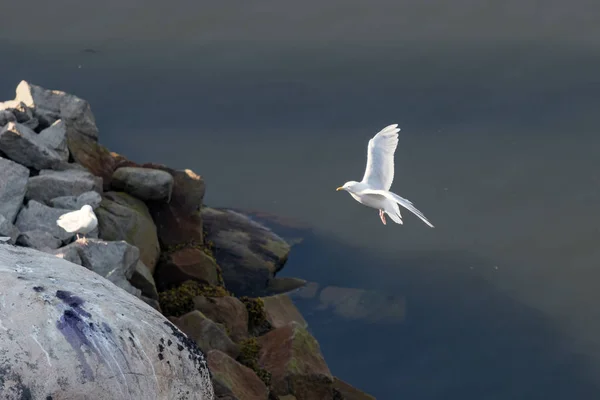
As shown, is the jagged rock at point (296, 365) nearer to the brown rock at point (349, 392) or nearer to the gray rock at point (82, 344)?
the brown rock at point (349, 392)

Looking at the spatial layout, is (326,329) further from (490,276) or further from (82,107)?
(82,107)

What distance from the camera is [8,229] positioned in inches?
452

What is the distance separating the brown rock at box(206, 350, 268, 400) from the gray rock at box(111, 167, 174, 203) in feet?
15.0

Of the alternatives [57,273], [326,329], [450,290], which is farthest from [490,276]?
[57,273]

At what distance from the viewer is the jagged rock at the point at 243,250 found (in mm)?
17906

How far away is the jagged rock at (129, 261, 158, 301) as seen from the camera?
44.1 ft

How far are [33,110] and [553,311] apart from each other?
30.5 ft

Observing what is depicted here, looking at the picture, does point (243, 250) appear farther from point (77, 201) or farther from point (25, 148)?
point (25, 148)

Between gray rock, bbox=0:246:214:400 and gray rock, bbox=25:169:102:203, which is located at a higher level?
gray rock, bbox=0:246:214:400

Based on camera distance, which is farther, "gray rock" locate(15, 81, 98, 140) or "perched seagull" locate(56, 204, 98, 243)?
"gray rock" locate(15, 81, 98, 140)

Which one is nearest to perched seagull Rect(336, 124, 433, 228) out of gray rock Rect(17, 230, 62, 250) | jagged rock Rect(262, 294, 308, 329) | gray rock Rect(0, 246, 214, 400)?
jagged rock Rect(262, 294, 308, 329)

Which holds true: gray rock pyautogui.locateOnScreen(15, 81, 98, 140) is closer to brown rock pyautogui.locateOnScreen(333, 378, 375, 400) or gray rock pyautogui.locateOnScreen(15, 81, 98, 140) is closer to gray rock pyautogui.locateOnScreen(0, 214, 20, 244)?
gray rock pyautogui.locateOnScreen(0, 214, 20, 244)

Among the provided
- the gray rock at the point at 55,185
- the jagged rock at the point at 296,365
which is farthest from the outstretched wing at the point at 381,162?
the gray rock at the point at 55,185

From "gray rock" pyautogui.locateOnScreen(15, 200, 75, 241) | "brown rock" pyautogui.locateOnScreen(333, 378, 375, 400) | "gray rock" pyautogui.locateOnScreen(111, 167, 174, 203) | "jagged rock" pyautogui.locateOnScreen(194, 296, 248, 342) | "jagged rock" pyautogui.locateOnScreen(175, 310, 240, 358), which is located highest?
"gray rock" pyautogui.locateOnScreen(15, 200, 75, 241)
